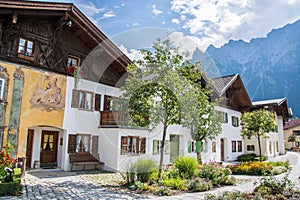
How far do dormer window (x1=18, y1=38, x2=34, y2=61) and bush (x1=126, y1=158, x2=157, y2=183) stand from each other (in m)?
7.16

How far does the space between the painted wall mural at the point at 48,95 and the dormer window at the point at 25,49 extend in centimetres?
116

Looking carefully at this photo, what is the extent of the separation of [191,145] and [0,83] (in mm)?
13010

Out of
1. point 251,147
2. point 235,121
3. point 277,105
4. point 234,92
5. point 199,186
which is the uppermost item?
point 234,92

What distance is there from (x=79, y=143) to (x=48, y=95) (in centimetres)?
304

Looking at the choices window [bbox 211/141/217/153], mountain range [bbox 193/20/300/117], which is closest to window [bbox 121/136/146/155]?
window [bbox 211/141/217/153]

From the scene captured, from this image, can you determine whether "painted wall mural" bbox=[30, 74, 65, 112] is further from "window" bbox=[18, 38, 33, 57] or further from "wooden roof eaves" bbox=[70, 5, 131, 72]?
"wooden roof eaves" bbox=[70, 5, 131, 72]

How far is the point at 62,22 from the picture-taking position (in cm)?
1262

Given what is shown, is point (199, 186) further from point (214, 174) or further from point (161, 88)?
point (161, 88)

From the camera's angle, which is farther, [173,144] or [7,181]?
[173,144]

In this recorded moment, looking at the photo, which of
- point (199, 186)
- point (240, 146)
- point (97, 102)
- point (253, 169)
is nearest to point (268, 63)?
point (240, 146)

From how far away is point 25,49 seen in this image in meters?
11.7

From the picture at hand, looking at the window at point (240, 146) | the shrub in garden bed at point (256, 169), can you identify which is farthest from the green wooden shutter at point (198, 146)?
the window at point (240, 146)

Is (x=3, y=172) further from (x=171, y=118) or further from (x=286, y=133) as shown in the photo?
(x=286, y=133)

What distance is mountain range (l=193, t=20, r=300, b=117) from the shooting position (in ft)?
270
